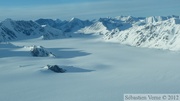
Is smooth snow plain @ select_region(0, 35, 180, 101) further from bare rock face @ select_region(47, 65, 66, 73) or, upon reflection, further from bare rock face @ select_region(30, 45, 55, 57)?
bare rock face @ select_region(30, 45, 55, 57)

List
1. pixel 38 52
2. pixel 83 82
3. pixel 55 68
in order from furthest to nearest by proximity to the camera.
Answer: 1. pixel 38 52
2. pixel 55 68
3. pixel 83 82

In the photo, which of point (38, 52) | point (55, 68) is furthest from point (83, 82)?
point (38, 52)

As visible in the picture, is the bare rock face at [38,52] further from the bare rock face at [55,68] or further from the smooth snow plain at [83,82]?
the bare rock face at [55,68]

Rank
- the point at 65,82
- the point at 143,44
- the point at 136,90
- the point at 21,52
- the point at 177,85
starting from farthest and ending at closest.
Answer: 1. the point at 143,44
2. the point at 21,52
3. the point at 65,82
4. the point at 177,85
5. the point at 136,90

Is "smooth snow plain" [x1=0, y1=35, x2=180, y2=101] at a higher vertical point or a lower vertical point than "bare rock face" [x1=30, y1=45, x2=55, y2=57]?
lower

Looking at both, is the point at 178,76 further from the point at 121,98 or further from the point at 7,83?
the point at 7,83

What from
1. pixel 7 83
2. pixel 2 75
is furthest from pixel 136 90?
pixel 2 75

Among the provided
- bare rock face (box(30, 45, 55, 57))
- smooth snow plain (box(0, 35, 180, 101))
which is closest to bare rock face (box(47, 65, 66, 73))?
smooth snow plain (box(0, 35, 180, 101))

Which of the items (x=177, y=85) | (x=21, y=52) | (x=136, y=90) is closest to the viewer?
(x=136, y=90)

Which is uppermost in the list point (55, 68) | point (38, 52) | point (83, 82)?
point (38, 52)

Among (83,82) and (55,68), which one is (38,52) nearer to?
(55,68)

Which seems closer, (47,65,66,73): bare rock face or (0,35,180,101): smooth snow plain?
(0,35,180,101): smooth snow plain
